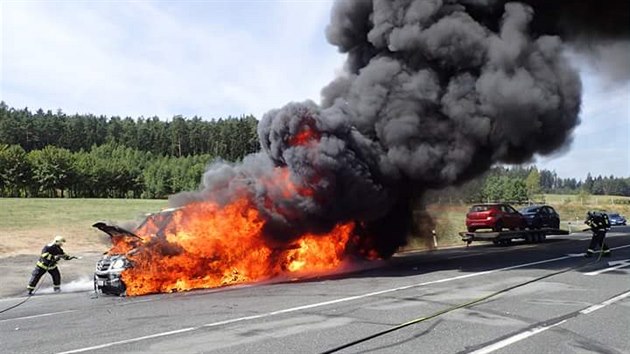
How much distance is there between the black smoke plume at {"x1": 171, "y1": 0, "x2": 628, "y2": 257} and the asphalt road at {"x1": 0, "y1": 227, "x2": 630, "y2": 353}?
2.24 meters

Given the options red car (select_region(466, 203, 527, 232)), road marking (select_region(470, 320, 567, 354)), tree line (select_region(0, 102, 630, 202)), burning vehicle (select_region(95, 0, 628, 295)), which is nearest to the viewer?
road marking (select_region(470, 320, 567, 354))

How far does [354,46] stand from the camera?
17062 mm

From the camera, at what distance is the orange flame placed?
11.0 meters

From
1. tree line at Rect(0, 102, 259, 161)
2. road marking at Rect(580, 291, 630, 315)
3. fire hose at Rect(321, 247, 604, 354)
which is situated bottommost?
road marking at Rect(580, 291, 630, 315)

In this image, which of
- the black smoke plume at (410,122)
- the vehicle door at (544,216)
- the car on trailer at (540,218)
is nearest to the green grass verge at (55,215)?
the black smoke plume at (410,122)

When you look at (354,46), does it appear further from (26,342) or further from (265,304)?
(26,342)

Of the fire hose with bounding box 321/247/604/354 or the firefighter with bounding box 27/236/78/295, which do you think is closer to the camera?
the fire hose with bounding box 321/247/604/354

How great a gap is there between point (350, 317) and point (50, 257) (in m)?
8.10

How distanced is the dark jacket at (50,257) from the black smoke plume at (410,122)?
9.38 ft

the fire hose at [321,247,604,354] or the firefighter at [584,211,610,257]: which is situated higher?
the firefighter at [584,211,610,257]

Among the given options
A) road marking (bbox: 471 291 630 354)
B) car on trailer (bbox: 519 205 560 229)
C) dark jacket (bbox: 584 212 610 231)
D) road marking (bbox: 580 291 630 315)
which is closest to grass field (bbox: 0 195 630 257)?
car on trailer (bbox: 519 205 560 229)

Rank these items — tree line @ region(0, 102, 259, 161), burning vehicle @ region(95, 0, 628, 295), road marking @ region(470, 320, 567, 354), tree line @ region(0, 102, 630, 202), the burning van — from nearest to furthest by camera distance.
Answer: road marking @ region(470, 320, 567, 354)
the burning van
burning vehicle @ region(95, 0, 628, 295)
tree line @ region(0, 102, 630, 202)
tree line @ region(0, 102, 259, 161)

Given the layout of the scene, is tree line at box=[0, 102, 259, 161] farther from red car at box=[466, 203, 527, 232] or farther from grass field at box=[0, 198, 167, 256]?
red car at box=[466, 203, 527, 232]

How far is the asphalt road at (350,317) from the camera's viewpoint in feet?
20.6
